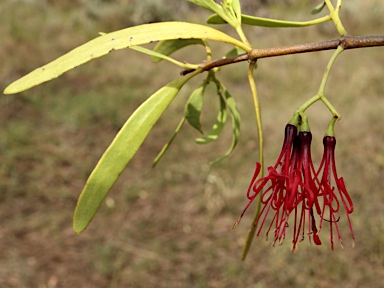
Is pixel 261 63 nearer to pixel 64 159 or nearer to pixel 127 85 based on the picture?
pixel 127 85

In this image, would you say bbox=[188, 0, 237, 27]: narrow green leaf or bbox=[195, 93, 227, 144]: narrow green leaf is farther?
bbox=[195, 93, 227, 144]: narrow green leaf

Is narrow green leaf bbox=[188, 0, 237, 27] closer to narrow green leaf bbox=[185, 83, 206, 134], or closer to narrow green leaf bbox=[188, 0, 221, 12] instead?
narrow green leaf bbox=[188, 0, 221, 12]

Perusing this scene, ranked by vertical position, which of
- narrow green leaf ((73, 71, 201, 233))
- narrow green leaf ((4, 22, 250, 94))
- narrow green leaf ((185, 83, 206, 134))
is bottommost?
narrow green leaf ((73, 71, 201, 233))

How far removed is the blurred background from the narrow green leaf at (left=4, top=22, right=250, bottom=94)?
1901mm

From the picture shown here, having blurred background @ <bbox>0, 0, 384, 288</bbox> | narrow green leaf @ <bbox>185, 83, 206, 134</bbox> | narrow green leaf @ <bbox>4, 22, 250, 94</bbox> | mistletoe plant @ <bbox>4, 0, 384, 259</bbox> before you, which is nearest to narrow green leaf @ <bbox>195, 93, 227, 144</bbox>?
narrow green leaf @ <bbox>185, 83, 206, 134</bbox>

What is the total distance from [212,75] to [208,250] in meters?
1.90

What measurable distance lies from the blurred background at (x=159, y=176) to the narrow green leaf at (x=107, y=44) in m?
1.90

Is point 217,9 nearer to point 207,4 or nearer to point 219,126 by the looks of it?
point 207,4

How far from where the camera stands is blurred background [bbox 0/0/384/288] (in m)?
2.30

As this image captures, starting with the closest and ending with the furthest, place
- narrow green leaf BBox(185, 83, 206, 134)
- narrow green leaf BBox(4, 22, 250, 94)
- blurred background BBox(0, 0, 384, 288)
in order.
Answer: narrow green leaf BBox(4, 22, 250, 94), narrow green leaf BBox(185, 83, 206, 134), blurred background BBox(0, 0, 384, 288)

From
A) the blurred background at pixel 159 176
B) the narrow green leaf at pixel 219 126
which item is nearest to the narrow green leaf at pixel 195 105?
the narrow green leaf at pixel 219 126

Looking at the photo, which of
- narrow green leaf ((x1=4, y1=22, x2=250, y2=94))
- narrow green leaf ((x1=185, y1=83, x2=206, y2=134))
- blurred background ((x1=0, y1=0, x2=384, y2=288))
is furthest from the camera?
blurred background ((x1=0, y1=0, x2=384, y2=288))

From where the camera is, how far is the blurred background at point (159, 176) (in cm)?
230

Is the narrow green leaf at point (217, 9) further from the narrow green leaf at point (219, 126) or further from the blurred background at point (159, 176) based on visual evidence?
the blurred background at point (159, 176)
